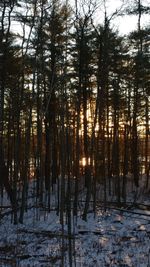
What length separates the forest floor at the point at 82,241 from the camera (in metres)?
10.7

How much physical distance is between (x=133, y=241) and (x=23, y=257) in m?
3.63

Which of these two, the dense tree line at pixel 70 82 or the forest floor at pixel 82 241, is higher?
the dense tree line at pixel 70 82

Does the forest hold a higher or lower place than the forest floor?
higher

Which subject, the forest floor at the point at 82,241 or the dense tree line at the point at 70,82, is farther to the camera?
the dense tree line at the point at 70,82

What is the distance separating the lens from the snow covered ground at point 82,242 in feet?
35.2

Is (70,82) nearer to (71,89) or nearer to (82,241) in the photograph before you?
(71,89)

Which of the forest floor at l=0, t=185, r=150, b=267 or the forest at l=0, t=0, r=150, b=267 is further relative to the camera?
the forest at l=0, t=0, r=150, b=267

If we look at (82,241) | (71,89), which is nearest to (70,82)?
(71,89)

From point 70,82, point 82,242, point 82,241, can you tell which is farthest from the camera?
point 70,82

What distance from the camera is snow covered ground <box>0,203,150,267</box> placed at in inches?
422

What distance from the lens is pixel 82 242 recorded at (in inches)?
506

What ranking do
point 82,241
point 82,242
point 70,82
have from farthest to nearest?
1. point 70,82
2. point 82,241
3. point 82,242

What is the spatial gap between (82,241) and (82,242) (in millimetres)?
117

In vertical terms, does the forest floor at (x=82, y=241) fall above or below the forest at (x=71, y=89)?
below
